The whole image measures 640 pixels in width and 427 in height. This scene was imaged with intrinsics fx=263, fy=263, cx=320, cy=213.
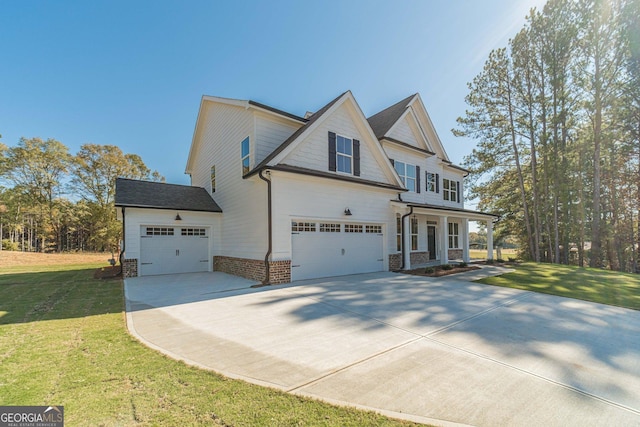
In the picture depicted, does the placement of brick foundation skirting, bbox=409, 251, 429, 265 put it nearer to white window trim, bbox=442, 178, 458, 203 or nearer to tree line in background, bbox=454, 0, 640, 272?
white window trim, bbox=442, 178, 458, 203

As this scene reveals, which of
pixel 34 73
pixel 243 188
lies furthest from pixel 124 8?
pixel 243 188

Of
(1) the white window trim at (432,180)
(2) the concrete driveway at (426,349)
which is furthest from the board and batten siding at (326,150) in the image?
(1) the white window trim at (432,180)

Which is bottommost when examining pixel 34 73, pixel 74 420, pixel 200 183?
pixel 74 420

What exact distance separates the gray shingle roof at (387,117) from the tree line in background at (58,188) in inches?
1053

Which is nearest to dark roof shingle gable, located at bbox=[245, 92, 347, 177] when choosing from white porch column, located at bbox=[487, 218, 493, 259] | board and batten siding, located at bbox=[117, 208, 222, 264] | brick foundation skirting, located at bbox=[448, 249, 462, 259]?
board and batten siding, located at bbox=[117, 208, 222, 264]

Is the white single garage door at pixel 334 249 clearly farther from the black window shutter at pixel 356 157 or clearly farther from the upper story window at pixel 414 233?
the upper story window at pixel 414 233

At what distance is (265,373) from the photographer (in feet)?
10.7

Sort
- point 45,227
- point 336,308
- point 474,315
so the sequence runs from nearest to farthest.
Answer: point 474,315, point 336,308, point 45,227

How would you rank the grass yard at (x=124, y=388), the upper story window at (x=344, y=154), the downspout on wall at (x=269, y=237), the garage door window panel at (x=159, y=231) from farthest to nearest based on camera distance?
1. the garage door window panel at (x=159, y=231)
2. the upper story window at (x=344, y=154)
3. the downspout on wall at (x=269, y=237)
4. the grass yard at (x=124, y=388)

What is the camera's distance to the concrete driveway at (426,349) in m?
2.73

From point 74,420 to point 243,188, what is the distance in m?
9.62

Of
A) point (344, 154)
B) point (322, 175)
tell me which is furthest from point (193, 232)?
point (344, 154)

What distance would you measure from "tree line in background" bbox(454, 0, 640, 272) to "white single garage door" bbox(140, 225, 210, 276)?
68.4 ft

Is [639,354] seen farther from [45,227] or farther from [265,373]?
[45,227]
